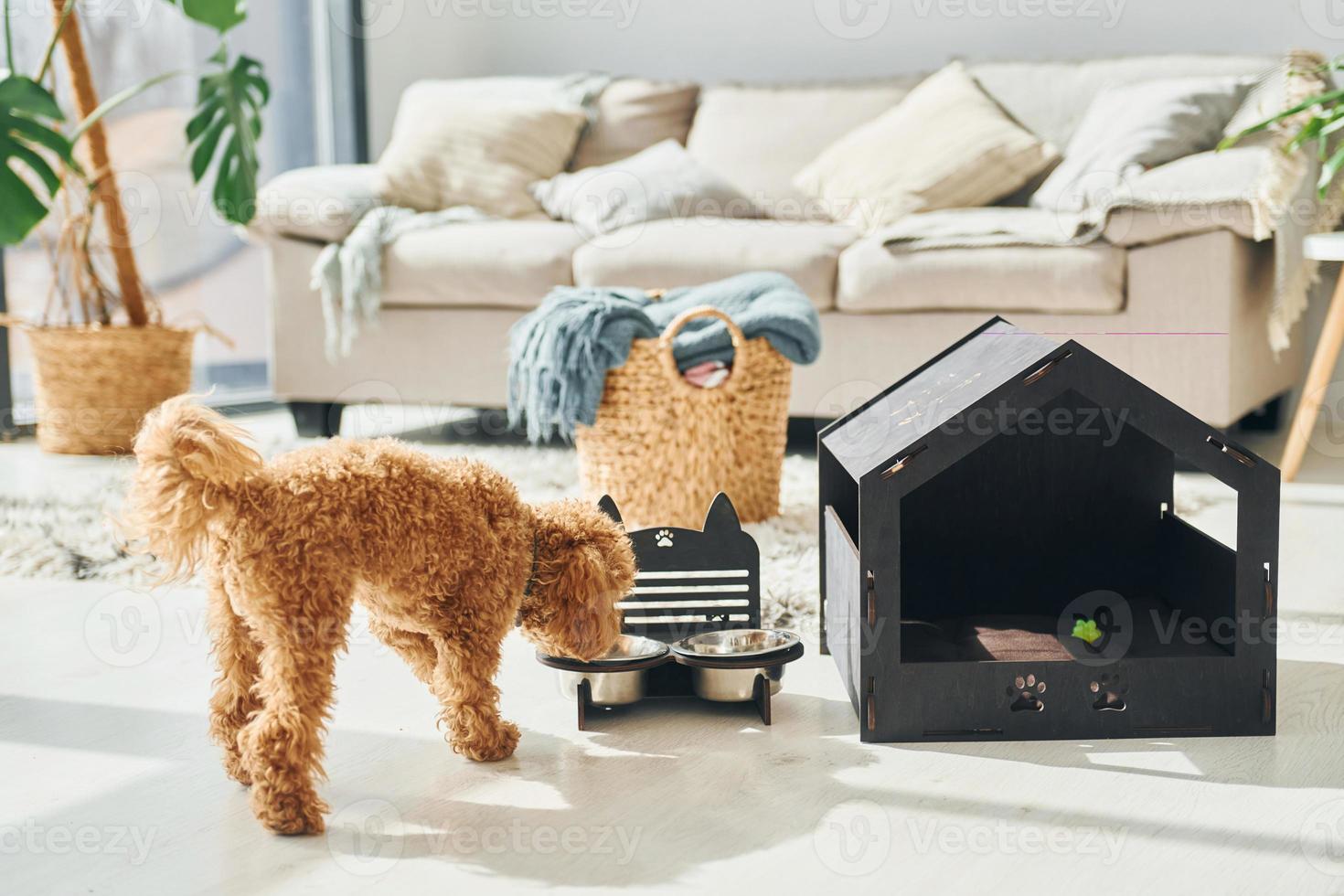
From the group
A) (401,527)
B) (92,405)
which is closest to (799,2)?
(92,405)

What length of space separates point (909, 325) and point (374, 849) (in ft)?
7.26

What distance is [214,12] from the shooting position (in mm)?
3141

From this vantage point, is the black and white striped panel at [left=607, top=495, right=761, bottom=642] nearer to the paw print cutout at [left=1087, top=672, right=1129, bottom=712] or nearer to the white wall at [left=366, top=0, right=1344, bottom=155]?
the paw print cutout at [left=1087, top=672, right=1129, bottom=712]

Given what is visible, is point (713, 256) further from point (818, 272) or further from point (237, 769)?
point (237, 769)

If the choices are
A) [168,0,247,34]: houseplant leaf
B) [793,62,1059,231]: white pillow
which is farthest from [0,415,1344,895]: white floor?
[793,62,1059,231]: white pillow

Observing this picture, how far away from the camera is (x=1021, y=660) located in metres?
1.41

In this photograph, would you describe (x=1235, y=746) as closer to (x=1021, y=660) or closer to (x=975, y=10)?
(x=1021, y=660)

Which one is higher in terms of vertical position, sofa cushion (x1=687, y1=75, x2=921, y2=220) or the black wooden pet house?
sofa cushion (x1=687, y1=75, x2=921, y2=220)

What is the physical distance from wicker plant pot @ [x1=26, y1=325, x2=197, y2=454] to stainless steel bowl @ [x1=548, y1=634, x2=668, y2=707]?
2.24m

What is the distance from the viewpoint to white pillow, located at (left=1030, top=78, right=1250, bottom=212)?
3256mm

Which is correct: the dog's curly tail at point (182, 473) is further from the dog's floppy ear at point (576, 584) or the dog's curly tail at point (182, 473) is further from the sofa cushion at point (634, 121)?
the sofa cushion at point (634, 121)

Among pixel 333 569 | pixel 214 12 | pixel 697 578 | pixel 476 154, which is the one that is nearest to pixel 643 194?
pixel 476 154

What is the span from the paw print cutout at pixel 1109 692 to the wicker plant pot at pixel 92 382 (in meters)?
2.65

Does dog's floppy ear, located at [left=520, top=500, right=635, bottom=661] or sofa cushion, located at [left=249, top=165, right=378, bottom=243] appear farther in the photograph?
sofa cushion, located at [left=249, top=165, right=378, bottom=243]
